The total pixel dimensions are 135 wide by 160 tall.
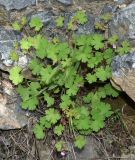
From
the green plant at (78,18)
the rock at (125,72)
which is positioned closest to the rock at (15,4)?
the green plant at (78,18)

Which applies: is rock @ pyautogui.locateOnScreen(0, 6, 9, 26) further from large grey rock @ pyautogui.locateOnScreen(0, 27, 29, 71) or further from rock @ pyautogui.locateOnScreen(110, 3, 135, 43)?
rock @ pyautogui.locateOnScreen(110, 3, 135, 43)

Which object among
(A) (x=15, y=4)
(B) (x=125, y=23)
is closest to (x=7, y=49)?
(A) (x=15, y=4)

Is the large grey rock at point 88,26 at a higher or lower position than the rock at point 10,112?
higher

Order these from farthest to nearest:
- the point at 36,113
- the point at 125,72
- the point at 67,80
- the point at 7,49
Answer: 1. the point at 36,113
2. the point at 7,49
3. the point at 67,80
4. the point at 125,72

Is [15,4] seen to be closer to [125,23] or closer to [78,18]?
[78,18]

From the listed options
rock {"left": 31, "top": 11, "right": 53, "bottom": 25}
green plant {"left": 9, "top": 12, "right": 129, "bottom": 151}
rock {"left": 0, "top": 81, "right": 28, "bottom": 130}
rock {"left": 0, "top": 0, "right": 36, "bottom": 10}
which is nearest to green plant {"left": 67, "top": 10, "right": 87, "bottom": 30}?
green plant {"left": 9, "top": 12, "right": 129, "bottom": 151}

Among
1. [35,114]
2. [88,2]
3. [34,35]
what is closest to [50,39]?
[34,35]

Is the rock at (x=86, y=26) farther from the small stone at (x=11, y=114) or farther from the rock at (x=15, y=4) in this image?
the small stone at (x=11, y=114)

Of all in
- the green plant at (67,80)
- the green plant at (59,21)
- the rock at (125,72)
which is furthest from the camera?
the green plant at (59,21)
